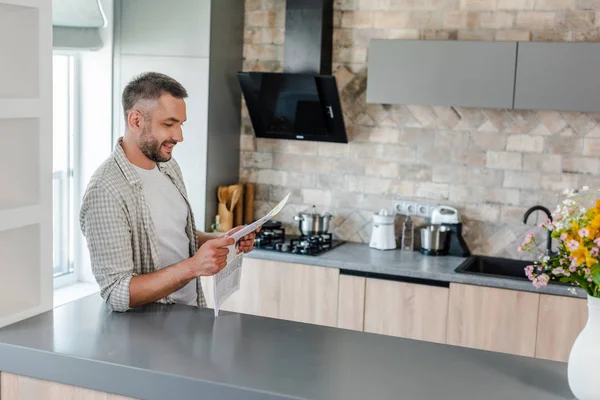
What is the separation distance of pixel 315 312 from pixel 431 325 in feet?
2.18

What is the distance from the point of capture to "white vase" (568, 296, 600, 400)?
1969 mm

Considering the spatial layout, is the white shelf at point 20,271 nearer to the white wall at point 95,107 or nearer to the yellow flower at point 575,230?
the yellow flower at point 575,230

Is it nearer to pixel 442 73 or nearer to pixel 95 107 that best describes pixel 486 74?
pixel 442 73

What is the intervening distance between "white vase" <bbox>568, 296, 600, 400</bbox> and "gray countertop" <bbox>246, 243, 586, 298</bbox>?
1876 millimetres

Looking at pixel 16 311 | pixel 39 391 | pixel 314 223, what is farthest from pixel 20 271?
pixel 314 223

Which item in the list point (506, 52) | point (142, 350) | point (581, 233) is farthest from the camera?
point (506, 52)

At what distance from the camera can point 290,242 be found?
4566 millimetres

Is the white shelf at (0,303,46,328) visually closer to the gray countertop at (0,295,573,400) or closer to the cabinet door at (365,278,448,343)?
the gray countertop at (0,295,573,400)

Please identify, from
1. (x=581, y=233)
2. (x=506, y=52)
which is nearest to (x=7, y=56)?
(x=581, y=233)

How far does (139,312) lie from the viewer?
264cm

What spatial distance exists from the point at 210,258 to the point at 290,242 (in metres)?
2.02

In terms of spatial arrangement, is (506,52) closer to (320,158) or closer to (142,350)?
(320,158)

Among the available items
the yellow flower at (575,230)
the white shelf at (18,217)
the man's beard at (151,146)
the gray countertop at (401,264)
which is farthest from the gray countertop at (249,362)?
the gray countertop at (401,264)

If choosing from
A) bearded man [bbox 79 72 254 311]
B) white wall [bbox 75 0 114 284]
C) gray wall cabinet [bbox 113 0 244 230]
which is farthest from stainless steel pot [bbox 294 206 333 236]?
bearded man [bbox 79 72 254 311]
